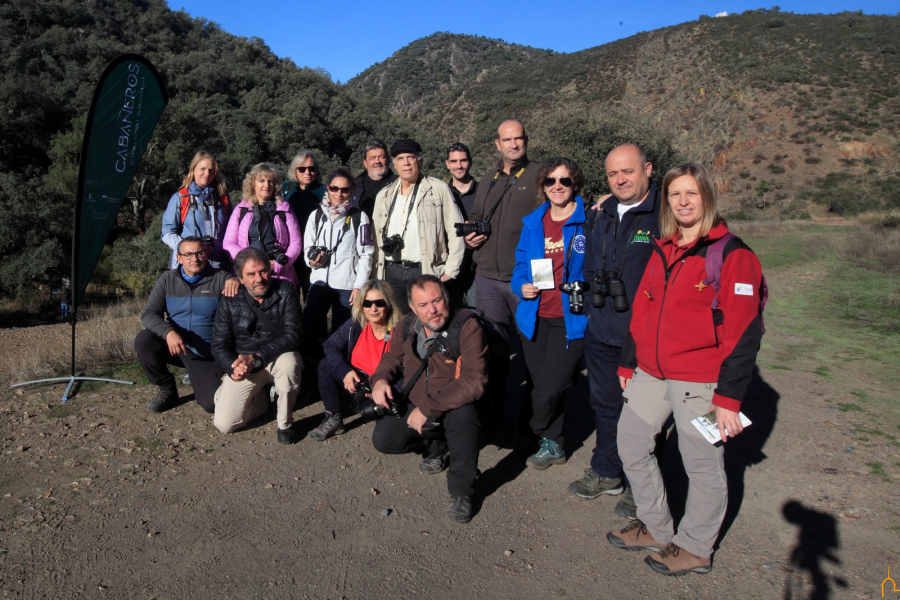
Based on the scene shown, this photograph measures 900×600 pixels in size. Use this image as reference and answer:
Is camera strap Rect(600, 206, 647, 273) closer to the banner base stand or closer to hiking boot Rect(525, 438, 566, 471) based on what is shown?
hiking boot Rect(525, 438, 566, 471)

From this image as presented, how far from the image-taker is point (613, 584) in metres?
2.65

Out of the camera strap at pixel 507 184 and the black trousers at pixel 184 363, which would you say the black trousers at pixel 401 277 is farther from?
the black trousers at pixel 184 363

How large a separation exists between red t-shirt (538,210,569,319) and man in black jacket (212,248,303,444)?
183 cm

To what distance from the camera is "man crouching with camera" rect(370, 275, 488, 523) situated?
10.6 feet

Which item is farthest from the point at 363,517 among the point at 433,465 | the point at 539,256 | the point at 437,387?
the point at 539,256

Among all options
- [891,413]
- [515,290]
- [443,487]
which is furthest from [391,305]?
[891,413]

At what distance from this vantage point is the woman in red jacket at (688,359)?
238 centimetres

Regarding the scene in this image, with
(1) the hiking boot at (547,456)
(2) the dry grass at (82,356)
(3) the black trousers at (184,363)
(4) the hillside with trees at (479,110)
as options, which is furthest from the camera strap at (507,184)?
(4) the hillside with trees at (479,110)

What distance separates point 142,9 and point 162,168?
924 inches

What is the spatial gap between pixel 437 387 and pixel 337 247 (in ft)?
5.75

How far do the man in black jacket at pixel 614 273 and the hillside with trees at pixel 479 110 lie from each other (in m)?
15.3

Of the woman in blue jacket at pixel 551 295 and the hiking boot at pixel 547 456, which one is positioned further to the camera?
the hiking boot at pixel 547 456

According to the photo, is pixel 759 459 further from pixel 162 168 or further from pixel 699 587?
pixel 162 168

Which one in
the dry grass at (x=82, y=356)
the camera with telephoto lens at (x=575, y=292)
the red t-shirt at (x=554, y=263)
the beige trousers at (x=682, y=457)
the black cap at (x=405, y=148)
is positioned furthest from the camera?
the dry grass at (x=82, y=356)
